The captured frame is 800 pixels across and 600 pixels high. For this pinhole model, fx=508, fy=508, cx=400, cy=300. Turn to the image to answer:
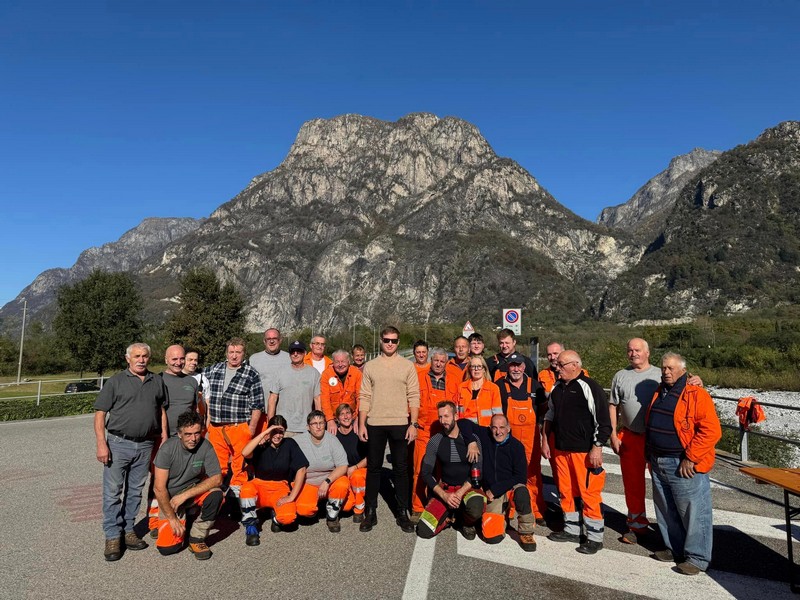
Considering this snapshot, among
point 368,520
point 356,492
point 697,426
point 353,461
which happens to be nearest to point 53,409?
point 353,461

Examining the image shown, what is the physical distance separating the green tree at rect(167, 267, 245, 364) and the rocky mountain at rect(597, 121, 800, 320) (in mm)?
92433

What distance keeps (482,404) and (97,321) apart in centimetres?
3237

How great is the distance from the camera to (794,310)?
68.8m

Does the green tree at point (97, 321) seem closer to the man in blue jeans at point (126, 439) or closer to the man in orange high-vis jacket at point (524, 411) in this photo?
the man in blue jeans at point (126, 439)

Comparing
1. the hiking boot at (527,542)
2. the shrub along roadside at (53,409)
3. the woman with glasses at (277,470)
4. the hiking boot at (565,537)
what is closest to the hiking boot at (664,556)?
the hiking boot at (565,537)

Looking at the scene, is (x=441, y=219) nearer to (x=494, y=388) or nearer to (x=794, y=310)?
(x=794, y=310)

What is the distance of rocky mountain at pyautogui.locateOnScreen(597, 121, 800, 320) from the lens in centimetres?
9681

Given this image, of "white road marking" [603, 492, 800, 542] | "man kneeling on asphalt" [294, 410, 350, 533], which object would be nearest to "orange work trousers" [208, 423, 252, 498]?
"man kneeling on asphalt" [294, 410, 350, 533]

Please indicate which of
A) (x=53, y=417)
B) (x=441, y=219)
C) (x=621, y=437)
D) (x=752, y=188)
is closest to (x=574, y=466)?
(x=621, y=437)

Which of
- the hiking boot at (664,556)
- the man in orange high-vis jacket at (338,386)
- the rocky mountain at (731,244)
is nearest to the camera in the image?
the hiking boot at (664,556)

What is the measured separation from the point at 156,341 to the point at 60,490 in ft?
167

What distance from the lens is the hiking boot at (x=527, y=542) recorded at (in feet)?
15.6

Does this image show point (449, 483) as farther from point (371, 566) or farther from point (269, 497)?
point (269, 497)

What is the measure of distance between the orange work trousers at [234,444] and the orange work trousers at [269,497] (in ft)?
0.98
